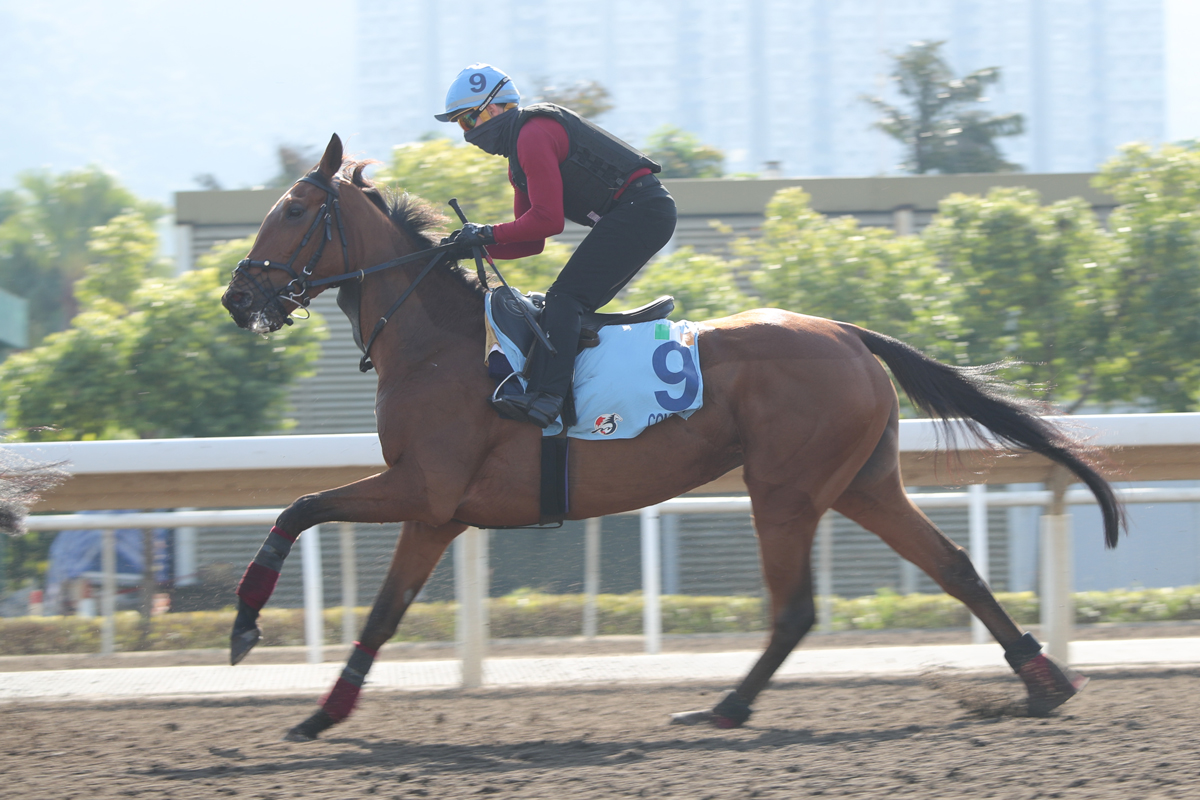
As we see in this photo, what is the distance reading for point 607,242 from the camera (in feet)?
14.9

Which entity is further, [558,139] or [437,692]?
[437,692]

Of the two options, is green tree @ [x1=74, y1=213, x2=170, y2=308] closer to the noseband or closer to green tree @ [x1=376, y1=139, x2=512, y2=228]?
green tree @ [x1=376, y1=139, x2=512, y2=228]

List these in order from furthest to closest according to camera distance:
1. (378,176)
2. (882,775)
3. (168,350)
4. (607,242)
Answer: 1. (378,176)
2. (168,350)
3. (607,242)
4. (882,775)

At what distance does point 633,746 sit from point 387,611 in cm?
110

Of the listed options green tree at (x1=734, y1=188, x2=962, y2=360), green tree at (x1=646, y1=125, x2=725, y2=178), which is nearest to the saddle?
green tree at (x1=734, y1=188, x2=962, y2=360)

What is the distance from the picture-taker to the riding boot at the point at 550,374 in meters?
4.30

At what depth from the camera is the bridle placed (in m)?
4.50

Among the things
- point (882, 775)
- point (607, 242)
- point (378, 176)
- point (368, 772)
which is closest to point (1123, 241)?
point (378, 176)

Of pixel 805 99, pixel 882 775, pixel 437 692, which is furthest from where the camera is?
pixel 805 99

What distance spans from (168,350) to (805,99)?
54.2m

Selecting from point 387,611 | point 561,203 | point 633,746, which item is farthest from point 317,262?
point 633,746

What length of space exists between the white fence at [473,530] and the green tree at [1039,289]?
16.2ft

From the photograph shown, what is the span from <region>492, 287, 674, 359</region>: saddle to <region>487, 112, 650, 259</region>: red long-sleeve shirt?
24cm

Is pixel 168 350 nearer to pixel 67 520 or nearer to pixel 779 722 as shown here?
pixel 67 520
